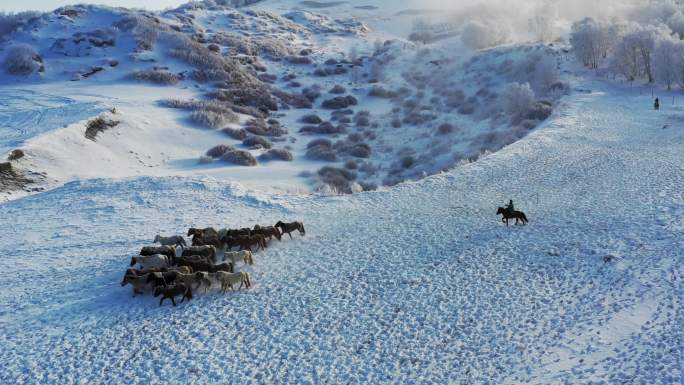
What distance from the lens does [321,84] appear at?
68.3m

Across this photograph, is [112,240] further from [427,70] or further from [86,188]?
[427,70]

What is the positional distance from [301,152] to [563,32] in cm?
5443

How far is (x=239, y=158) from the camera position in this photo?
38.7m

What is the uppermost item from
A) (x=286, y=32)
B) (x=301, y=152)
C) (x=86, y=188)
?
(x=286, y=32)

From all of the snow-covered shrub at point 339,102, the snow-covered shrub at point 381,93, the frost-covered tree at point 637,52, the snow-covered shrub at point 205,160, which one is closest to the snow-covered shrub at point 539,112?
the frost-covered tree at point 637,52

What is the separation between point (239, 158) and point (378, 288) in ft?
78.2

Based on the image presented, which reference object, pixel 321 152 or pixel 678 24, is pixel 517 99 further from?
pixel 678 24

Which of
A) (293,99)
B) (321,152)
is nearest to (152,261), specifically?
(321,152)

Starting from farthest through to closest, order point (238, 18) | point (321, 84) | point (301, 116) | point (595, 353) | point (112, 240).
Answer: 1. point (238, 18)
2. point (321, 84)
3. point (301, 116)
4. point (112, 240)
5. point (595, 353)

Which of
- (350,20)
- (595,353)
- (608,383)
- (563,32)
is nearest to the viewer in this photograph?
(608,383)

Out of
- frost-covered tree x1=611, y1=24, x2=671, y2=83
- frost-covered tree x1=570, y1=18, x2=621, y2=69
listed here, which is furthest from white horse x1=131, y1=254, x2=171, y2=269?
frost-covered tree x1=570, y1=18, x2=621, y2=69

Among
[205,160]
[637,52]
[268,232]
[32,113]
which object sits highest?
[32,113]

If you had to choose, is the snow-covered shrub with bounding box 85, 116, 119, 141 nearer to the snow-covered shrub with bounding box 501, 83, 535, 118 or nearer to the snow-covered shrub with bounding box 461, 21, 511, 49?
the snow-covered shrub with bounding box 501, 83, 535, 118

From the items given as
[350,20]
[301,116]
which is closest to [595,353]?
[301,116]
